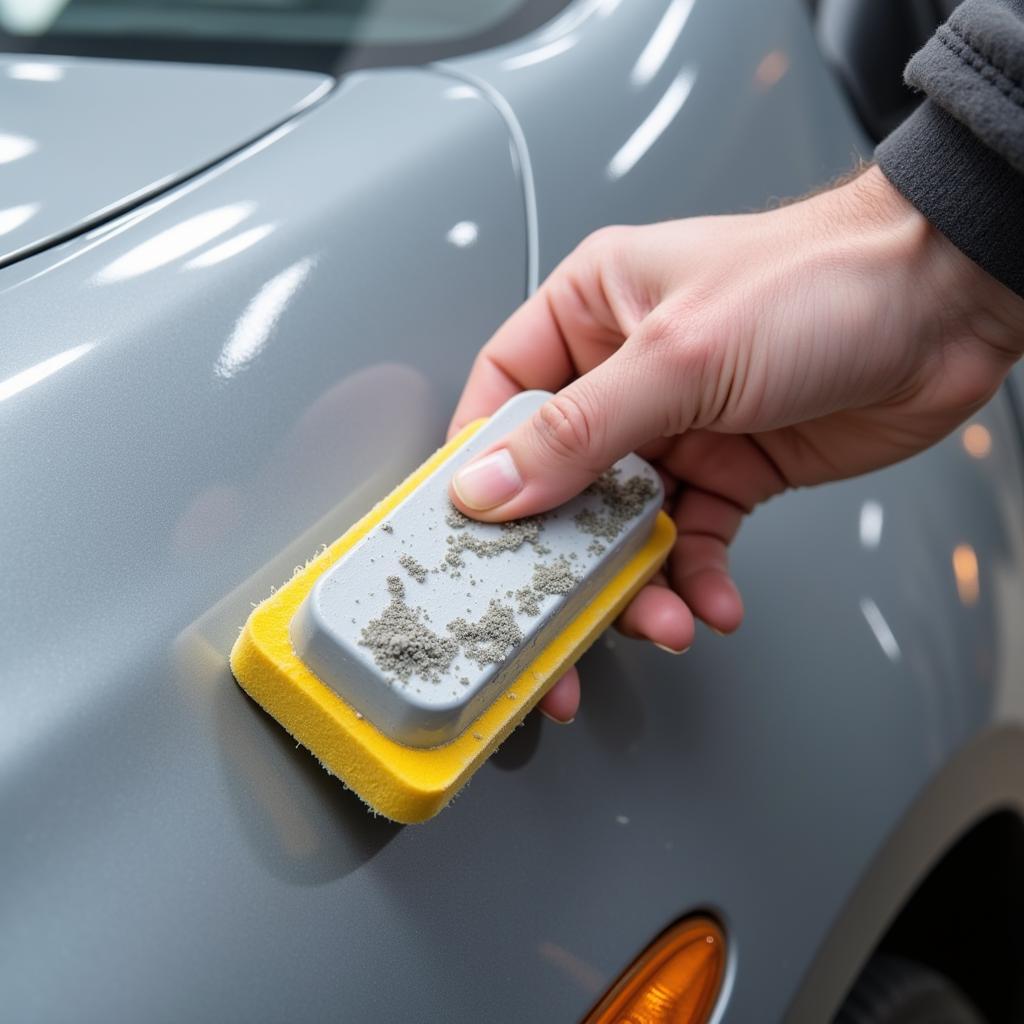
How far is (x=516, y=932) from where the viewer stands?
0.72 m

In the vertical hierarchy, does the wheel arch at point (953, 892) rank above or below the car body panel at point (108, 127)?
below

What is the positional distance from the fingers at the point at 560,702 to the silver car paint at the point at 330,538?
1cm

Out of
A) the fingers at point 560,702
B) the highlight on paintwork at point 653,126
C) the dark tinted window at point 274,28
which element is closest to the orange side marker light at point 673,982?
the fingers at point 560,702

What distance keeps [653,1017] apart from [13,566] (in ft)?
1.72

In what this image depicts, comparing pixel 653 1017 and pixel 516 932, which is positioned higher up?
pixel 516 932

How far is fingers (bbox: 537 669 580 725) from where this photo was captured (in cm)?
79

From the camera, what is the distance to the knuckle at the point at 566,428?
0.81m

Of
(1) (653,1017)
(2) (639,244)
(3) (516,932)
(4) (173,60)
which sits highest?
(4) (173,60)

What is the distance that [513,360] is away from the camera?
0.91 meters

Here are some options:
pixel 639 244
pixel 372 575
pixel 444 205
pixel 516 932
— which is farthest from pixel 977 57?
pixel 516 932

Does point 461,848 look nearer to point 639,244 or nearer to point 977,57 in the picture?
point 639,244

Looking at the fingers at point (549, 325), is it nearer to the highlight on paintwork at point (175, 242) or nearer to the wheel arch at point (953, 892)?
the highlight on paintwork at point (175, 242)

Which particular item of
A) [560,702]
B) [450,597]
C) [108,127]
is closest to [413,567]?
[450,597]

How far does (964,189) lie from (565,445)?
37cm
